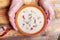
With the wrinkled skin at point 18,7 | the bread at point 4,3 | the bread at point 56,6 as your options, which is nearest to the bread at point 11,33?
the wrinkled skin at point 18,7

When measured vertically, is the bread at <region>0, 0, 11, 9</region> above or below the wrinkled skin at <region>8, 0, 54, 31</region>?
above

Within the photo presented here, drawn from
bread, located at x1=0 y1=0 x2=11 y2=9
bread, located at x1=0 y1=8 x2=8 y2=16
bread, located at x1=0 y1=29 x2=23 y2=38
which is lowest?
bread, located at x1=0 y1=29 x2=23 y2=38

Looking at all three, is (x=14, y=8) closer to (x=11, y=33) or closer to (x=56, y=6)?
(x=11, y=33)

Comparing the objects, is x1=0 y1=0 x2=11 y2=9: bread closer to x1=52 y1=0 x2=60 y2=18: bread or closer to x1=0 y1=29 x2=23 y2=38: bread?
x1=0 y1=29 x2=23 y2=38: bread

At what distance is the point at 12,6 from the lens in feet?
3.62

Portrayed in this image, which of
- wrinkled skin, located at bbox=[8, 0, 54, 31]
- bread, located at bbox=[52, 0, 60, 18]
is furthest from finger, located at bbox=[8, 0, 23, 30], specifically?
bread, located at bbox=[52, 0, 60, 18]

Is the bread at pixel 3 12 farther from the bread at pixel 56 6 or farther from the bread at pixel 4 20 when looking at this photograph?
the bread at pixel 56 6

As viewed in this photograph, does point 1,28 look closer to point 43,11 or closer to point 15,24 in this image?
point 15,24

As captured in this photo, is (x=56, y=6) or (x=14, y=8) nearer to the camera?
→ (x=14, y=8)

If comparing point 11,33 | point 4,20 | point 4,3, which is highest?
point 4,3

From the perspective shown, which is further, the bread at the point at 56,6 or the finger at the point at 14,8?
the bread at the point at 56,6

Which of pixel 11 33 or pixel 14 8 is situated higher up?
pixel 14 8

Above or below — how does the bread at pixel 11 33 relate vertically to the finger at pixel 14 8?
below

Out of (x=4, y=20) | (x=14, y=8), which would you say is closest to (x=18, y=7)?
(x=14, y=8)
